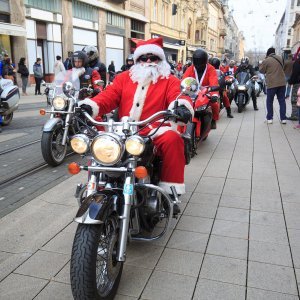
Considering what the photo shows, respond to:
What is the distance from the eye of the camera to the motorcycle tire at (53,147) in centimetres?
544

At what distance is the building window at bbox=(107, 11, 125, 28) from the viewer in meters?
29.6

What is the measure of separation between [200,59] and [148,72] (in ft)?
11.0

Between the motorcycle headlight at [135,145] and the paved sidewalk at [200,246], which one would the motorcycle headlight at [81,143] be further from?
the paved sidewalk at [200,246]

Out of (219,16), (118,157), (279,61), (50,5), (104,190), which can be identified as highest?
(219,16)

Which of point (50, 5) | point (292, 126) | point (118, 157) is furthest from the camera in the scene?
point (50, 5)

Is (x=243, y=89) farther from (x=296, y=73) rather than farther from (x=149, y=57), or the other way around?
(x=149, y=57)

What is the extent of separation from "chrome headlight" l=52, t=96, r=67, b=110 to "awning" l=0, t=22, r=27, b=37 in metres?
14.3

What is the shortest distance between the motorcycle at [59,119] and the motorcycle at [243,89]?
23.0 ft

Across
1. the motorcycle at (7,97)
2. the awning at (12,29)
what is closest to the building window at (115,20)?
the awning at (12,29)

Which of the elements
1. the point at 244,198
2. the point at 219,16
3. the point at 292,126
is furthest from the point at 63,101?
the point at 219,16

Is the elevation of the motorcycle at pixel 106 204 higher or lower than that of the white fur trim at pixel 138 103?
lower

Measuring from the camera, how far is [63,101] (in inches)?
218

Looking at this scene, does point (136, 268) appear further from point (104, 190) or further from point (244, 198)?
point (244, 198)

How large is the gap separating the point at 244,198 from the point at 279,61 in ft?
19.8
